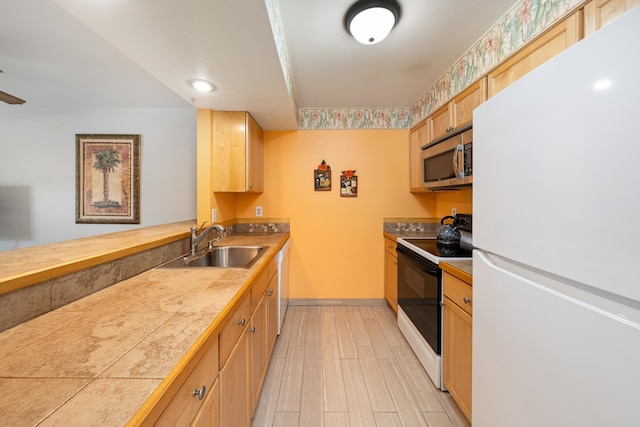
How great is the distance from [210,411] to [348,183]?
239cm

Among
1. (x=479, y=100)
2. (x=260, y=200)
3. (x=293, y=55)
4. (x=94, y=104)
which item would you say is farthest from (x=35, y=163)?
(x=479, y=100)

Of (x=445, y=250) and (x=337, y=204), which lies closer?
(x=445, y=250)

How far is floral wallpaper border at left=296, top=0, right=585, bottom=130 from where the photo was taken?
3.94 feet

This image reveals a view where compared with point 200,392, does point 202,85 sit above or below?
above

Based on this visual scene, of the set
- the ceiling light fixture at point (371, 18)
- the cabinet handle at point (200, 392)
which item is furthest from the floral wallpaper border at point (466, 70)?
the cabinet handle at point (200, 392)

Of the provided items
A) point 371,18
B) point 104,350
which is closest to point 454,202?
point 371,18

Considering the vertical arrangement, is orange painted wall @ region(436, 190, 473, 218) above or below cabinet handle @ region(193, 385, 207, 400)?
above

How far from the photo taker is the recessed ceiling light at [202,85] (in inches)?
64.1

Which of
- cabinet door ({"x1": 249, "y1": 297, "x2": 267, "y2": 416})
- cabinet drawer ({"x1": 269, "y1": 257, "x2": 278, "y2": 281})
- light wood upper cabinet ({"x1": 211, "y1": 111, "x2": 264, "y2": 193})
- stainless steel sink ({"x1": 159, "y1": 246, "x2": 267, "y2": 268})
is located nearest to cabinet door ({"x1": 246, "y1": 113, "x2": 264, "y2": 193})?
light wood upper cabinet ({"x1": 211, "y1": 111, "x2": 264, "y2": 193})

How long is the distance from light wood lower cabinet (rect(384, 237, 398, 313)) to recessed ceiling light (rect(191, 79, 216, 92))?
2187 mm

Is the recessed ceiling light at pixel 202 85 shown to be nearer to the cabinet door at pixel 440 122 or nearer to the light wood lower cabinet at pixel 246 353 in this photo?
the light wood lower cabinet at pixel 246 353

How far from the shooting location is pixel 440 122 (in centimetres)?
209

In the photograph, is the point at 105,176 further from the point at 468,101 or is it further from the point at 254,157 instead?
the point at 468,101

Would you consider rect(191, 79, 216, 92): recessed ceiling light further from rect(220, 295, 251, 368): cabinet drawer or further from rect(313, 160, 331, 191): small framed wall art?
rect(220, 295, 251, 368): cabinet drawer
